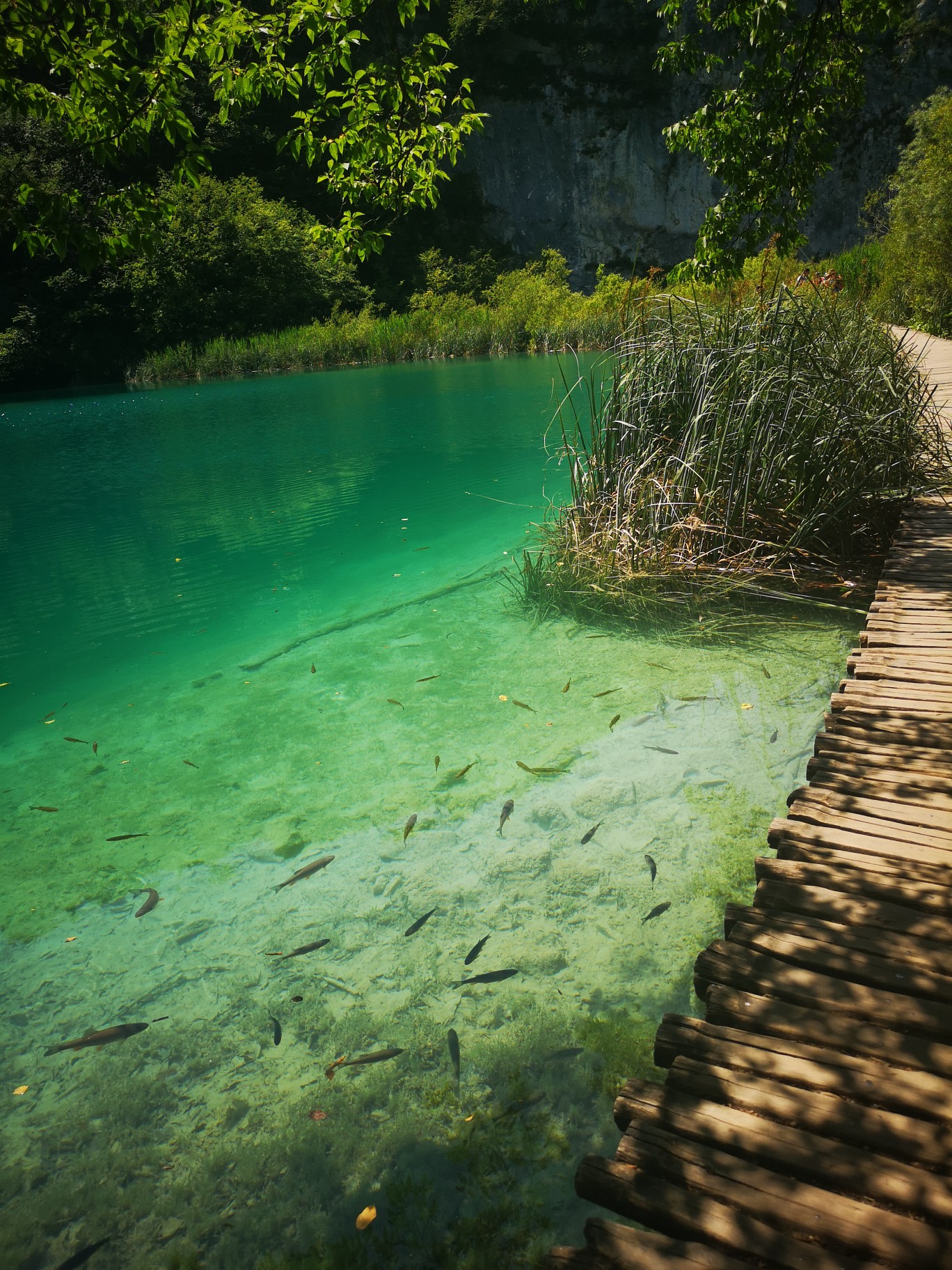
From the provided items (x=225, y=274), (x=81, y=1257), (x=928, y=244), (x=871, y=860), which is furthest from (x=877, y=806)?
(x=225, y=274)

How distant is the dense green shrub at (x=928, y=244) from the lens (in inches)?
418

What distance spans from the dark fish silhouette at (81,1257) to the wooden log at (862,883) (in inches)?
57.7

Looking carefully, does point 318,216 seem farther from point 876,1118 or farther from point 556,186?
point 876,1118

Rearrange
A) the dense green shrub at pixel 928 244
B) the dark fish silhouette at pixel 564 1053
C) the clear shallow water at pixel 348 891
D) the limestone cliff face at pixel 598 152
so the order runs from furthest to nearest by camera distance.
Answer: the limestone cliff face at pixel 598 152, the dense green shrub at pixel 928 244, the dark fish silhouette at pixel 564 1053, the clear shallow water at pixel 348 891

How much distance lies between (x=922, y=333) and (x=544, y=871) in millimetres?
11490

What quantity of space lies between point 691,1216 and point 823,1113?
0.27 metres

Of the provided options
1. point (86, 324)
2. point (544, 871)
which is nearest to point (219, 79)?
point (544, 871)

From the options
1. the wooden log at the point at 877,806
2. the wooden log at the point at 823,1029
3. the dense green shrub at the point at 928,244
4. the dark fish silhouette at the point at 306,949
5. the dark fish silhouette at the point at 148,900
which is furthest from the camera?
the dense green shrub at the point at 928,244

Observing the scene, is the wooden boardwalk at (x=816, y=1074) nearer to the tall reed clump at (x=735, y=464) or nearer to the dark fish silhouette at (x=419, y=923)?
the dark fish silhouette at (x=419, y=923)

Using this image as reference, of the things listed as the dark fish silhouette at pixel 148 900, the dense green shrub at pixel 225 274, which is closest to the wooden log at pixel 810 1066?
the dark fish silhouette at pixel 148 900

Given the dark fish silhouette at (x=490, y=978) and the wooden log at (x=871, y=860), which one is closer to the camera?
the wooden log at (x=871, y=860)

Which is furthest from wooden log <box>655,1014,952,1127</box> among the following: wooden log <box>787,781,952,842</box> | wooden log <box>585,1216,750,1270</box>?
wooden log <box>787,781,952,842</box>

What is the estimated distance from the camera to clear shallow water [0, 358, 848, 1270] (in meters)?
1.52

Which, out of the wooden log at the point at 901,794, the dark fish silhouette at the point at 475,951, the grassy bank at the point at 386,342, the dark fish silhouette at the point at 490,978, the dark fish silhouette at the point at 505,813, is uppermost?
the grassy bank at the point at 386,342
